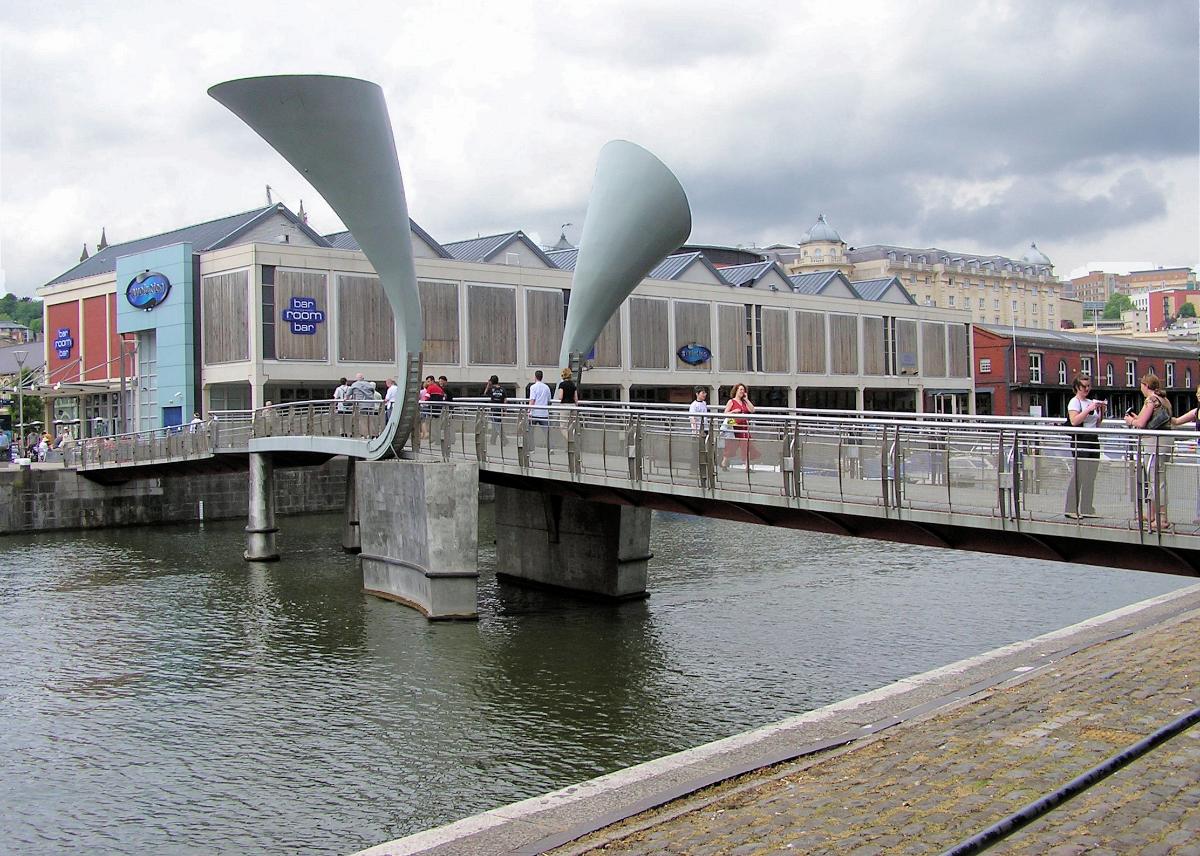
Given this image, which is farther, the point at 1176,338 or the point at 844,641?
the point at 1176,338

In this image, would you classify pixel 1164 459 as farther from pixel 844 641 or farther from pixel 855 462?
pixel 844 641

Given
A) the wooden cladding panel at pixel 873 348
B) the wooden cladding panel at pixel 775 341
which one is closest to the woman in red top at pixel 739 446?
the wooden cladding panel at pixel 775 341

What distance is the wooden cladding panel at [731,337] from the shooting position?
63.0 m

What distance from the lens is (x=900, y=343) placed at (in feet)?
240

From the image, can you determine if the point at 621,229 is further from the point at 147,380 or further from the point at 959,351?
the point at 959,351

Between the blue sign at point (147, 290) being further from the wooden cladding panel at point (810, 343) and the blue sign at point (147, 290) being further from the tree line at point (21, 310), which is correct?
the tree line at point (21, 310)

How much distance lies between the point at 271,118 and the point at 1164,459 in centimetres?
1519

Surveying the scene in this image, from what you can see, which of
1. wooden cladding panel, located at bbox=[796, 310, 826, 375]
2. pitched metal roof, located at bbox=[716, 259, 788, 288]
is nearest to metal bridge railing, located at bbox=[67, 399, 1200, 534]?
pitched metal roof, located at bbox=[716, 259, 788, 288]

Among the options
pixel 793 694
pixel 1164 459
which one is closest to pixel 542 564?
pixel 793 694

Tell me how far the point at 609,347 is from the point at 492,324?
263 inches

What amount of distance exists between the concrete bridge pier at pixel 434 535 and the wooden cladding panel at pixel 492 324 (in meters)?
29.5

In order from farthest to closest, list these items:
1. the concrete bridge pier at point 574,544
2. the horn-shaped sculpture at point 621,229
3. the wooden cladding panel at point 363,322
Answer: the wooden cladding panel at point 363,322 < the horn-shaped sculpture at point 621,229 < the concrete bridge pier at point 574,544

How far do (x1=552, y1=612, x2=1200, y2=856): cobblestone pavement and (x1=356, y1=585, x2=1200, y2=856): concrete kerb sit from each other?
0.71 feet

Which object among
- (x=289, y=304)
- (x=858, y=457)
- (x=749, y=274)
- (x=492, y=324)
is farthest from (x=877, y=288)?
(x=858, y=457)
